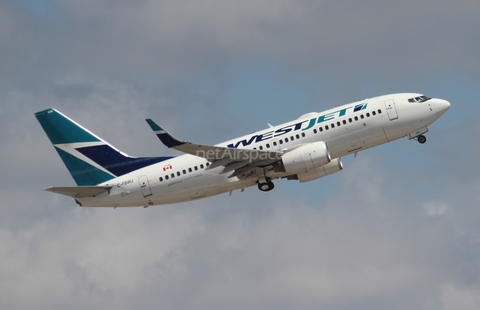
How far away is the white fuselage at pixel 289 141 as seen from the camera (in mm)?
65875

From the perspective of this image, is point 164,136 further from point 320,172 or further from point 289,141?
point 320,172

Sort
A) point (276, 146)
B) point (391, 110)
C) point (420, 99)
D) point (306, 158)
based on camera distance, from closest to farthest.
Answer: point (306, 158), point (391, 110), point (276, 146), point (420, 99)

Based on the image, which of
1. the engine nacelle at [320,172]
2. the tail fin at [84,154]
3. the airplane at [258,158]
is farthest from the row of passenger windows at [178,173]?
the engine nacelle at [320,172]

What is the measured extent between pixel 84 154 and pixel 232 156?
48.7 feet

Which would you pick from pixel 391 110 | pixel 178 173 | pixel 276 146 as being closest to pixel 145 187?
pixel 178 173

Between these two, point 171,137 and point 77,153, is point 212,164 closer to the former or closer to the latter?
point 171,137

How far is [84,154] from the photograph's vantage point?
72812 mm

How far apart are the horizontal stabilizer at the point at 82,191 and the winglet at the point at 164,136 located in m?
10.2

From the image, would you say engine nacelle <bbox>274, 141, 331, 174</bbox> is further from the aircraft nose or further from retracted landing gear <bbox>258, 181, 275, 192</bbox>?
the aircraft nose

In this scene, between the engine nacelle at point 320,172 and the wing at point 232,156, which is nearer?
the wing at point 232,156

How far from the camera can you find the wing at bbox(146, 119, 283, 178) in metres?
63.6

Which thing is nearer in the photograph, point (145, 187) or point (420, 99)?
point (420, 99)

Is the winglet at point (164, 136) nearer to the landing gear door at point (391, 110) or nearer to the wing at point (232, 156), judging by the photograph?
the wing at point (232, 156)

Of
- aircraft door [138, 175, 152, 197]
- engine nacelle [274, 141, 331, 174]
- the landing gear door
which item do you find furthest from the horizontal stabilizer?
the landing gear door
